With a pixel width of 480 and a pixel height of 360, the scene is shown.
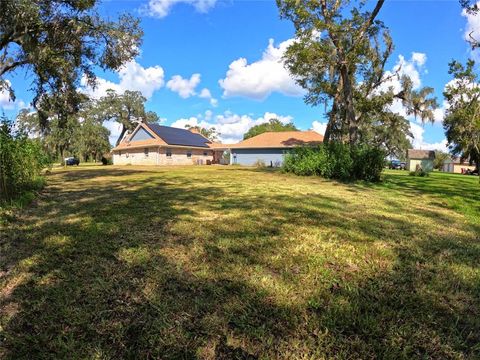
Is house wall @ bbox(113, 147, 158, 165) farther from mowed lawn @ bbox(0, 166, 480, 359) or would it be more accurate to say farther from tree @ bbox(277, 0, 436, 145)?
mowed lawn @ bbox(0, 166, 480, 359)

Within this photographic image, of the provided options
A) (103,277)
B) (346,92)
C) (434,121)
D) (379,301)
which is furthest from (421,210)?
(434,121)

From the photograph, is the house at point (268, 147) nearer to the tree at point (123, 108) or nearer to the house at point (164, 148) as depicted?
the house at point (164, 148)

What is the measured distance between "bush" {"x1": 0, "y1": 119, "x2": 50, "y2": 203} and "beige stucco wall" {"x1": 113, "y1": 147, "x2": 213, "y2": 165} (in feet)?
89.2

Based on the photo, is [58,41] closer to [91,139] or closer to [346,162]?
[346,162]

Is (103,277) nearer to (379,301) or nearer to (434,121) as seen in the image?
(379,301)

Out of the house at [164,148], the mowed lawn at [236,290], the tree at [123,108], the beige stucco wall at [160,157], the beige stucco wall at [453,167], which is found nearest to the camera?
the mowed lawn at [236,290]

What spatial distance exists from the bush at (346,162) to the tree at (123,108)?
132 ft

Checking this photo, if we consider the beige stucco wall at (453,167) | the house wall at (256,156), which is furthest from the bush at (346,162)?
the beige stucco wall at (453,167)

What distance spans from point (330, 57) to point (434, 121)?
12.9 metres

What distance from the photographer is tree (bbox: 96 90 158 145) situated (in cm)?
4972

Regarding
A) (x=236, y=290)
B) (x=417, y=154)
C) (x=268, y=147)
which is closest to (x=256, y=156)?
(x=268, y=147)

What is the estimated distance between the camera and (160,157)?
35156 millimetres

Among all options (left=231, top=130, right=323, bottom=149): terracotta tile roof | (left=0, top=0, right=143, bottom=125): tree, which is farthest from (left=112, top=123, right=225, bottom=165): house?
(left=0, top=0, right=143, bottom=125): tree

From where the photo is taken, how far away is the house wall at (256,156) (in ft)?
Result: 111
